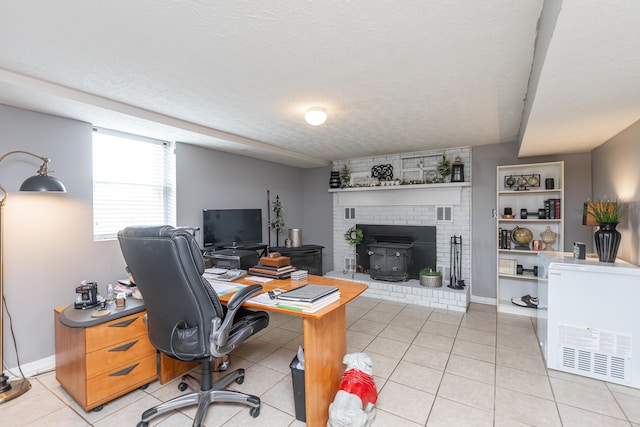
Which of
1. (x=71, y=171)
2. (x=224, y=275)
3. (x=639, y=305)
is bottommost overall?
(x=639, y=305)

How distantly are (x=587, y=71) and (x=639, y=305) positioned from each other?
6.26 ft

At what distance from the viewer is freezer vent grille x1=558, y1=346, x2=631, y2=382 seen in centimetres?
227

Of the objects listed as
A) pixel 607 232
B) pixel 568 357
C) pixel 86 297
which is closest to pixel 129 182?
pixel 86 297

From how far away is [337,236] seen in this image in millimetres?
5586

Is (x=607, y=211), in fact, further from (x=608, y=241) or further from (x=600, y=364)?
(x=600, y=364)

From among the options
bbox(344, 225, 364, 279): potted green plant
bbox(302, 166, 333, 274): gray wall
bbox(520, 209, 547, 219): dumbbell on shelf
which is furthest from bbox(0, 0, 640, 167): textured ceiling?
bbox(302, 166, 333, 274): gray wall

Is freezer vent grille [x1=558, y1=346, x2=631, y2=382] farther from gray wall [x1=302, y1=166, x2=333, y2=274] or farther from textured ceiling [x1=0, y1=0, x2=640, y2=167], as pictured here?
gray wall [x1=302, y1=166, x2=333, y2=274]

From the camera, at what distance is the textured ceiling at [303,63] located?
1380 millimetres

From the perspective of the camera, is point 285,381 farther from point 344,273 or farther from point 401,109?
point 344,273

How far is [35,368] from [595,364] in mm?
4712

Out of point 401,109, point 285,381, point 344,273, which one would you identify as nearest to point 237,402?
point 285,381

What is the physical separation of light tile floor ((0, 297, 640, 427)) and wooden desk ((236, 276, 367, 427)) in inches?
10.4

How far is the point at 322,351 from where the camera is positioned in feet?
6.05

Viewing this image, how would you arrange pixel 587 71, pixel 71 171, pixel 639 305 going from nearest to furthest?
pixel 587 71
pixel 639 305
pixel 71 171
